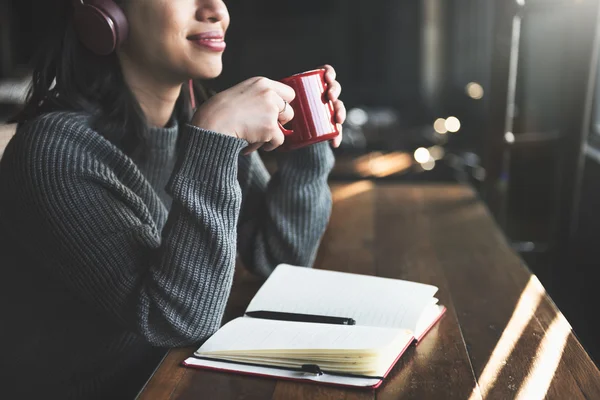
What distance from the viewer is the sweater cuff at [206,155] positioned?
857 millimetres

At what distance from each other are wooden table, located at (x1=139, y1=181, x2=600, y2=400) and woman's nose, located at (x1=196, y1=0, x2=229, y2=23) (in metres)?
0.44

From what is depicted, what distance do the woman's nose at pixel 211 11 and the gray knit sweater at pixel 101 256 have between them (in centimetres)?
22

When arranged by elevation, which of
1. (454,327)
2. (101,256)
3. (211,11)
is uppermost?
(211,11)

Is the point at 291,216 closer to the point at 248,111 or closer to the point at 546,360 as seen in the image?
the point at 248,111

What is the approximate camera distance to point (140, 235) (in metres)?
0.88

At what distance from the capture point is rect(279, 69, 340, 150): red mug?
0.93 metres

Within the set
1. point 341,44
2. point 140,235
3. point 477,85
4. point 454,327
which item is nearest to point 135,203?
point 140,235

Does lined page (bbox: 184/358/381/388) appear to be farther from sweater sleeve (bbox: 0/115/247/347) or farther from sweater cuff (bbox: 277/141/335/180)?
sweater cuff (bbox: 277/141/335/180)

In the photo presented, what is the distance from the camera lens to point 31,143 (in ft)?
2.93

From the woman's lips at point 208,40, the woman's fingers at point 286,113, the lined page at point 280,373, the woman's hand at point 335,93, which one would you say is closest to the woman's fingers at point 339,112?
the woman's hand at point 335,93

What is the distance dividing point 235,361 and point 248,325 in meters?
0.10

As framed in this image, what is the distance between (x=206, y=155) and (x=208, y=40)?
25cm

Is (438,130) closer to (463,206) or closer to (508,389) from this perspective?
(463,206)

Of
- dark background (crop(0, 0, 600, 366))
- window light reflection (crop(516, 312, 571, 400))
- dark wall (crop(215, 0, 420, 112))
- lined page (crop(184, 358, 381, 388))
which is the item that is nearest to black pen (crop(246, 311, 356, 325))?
lined page (crop(184, 358, 381, 388))
